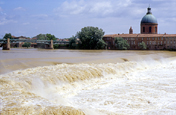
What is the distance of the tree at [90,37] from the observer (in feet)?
228

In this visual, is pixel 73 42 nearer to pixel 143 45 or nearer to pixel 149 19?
pixel 143 45

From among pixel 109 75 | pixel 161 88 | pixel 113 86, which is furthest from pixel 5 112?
pixel 109 75

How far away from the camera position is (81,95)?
28.9ft

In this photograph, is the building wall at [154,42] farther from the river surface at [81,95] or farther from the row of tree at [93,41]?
the river surface at [81,95]

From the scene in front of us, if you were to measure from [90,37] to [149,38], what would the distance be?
69.0 feet

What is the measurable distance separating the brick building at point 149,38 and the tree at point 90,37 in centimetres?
753

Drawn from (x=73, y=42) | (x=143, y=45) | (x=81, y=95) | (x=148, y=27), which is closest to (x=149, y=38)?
(x=148, y=27)

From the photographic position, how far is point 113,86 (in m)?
10.6

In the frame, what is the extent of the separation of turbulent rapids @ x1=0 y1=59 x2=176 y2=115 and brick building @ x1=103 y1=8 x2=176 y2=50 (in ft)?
214

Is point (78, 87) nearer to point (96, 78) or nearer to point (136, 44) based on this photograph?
point (96, 78)

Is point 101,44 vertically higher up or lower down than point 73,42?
lower down

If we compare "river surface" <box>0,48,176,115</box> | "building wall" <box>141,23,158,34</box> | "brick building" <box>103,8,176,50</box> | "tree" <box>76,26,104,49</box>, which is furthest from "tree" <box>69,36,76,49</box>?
"river surface" <box>0,48,176,115</box>

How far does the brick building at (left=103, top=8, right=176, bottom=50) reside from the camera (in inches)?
3017

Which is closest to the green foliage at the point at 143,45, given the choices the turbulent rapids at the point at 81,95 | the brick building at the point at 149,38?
the brick building at the point at 149,38
